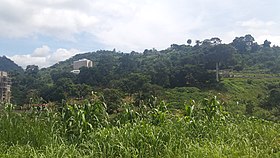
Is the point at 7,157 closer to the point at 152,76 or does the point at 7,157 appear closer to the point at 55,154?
the point at 55,154

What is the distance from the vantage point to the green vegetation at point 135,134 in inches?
148

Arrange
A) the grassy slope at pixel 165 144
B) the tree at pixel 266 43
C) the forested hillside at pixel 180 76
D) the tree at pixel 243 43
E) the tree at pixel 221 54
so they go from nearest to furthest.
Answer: the grassy slope at pixel 165 144
the forested hillside at pixel 180 76
the tree at pixel 221 54
the tree at pixel 243 43
the tree at pixel 266 43

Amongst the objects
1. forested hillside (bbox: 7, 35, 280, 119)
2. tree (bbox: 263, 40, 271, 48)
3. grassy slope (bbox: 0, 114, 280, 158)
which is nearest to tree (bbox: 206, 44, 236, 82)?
forested hillside (bbox: 7, 35, 280, 119)

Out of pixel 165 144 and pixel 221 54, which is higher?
pixel 221 54

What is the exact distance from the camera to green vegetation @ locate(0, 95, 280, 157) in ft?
12.3

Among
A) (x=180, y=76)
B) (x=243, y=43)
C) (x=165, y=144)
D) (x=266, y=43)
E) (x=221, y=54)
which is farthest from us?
(x=266, y=43)

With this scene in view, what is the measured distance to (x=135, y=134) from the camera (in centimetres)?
404

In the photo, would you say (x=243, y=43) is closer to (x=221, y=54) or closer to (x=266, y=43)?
(x=266, y=43)

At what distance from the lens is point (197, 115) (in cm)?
496

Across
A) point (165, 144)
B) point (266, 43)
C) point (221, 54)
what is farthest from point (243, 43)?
point (165, 144)

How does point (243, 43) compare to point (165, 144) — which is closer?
point (165, 144)

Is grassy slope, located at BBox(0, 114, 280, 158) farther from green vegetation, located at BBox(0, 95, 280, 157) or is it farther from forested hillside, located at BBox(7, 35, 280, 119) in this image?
forested hillside, located at BBox(7, 35, 280, 119)

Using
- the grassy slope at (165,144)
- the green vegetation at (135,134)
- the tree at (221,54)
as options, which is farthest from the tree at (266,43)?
the grassy slope at (165,144)

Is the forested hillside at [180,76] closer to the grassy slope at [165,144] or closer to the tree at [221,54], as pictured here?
the tree at [221,54]
